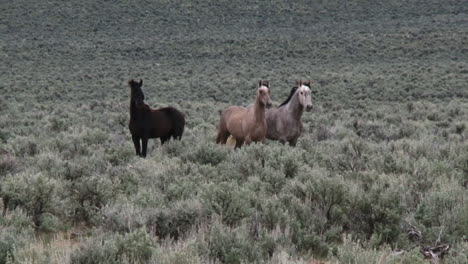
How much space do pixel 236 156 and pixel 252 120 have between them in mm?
1746

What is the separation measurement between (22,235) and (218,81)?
103ft

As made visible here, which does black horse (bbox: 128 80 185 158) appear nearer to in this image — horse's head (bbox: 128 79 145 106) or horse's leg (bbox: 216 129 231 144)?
horse's head (bbox: 128 79 145 106)

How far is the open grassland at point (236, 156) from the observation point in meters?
4.97

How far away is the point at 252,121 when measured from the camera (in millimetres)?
10359

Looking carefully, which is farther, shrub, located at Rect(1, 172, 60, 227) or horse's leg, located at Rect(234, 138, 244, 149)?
horse's leg, located at Rect(234, 138, 244, 149)

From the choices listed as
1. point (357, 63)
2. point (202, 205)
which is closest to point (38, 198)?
point (202, 205)

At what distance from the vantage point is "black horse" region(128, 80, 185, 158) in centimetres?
1070

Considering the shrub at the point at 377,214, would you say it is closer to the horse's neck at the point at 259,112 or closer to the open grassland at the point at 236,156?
the open grassland at the point at 236,156

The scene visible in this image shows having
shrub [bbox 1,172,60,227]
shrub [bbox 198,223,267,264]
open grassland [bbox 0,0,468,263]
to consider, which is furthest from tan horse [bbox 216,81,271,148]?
shrub [bbox 198,223,267,264]

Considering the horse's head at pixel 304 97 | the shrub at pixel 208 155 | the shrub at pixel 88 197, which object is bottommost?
the shrub at pixel 208 155

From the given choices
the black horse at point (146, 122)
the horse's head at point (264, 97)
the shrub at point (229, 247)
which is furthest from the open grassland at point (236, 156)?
the horse's head at point (264, 97)

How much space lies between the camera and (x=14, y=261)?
411 centimetres

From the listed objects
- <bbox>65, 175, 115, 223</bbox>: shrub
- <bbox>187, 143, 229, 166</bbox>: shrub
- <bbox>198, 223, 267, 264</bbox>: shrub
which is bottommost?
<bbox>187, 143, 229, 166</bbox>: shrub

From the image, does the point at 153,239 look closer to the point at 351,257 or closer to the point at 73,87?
the point at 351,257
